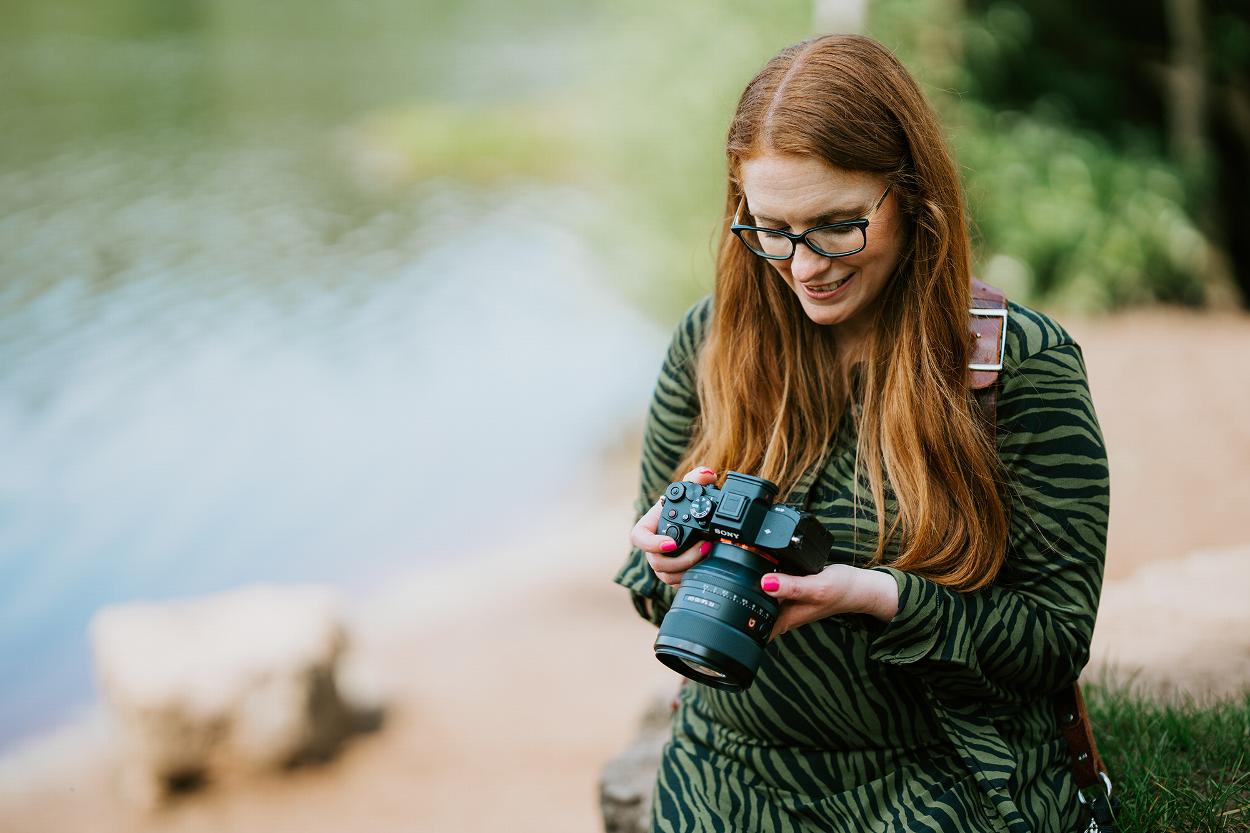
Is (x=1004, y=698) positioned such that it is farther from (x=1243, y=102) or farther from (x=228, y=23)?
(x=228, y=23)

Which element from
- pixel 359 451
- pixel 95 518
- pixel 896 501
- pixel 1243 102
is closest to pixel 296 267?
pixel 359 451

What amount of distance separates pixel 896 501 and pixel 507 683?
3.96 metres

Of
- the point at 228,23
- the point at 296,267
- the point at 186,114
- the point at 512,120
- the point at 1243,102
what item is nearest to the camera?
the point at 1243,102

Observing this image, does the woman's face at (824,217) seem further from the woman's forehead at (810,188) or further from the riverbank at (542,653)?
the riverbank at (542,653)

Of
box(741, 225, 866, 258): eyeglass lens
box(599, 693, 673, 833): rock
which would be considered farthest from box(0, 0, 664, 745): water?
box(741, 225, 866, 258): eyeglass lens

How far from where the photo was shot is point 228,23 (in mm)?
12844

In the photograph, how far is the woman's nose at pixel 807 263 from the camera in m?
1.55

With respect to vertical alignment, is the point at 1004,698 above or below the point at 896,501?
below

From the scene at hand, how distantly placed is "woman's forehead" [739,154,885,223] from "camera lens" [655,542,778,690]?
448mm

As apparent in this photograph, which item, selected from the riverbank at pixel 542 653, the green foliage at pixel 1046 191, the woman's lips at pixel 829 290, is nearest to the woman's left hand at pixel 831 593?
the woman's lips at pixel 829 290

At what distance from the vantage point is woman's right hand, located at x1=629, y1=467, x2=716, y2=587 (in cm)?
148

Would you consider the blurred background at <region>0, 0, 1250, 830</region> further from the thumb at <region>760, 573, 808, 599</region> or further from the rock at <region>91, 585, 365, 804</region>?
the thumb at <region>760, 573, 808, 599</region>

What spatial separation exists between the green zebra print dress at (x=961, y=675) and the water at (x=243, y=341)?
438 centimetres

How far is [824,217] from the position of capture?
1541 millimetres
